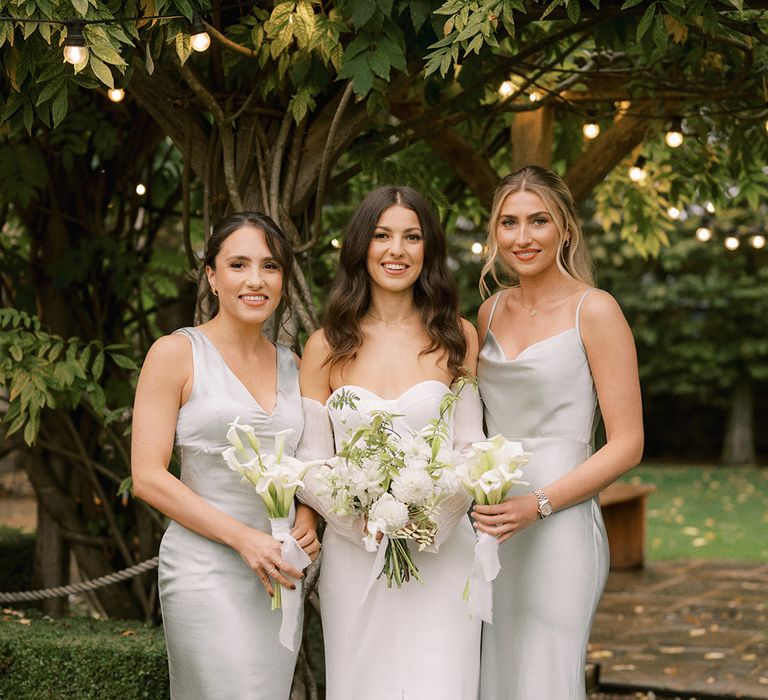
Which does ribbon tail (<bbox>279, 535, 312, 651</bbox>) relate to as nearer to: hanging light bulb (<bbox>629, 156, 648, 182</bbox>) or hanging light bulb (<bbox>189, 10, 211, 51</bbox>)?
hanging light bulb (<bbox>189, 10, 211, 51</bbox>)

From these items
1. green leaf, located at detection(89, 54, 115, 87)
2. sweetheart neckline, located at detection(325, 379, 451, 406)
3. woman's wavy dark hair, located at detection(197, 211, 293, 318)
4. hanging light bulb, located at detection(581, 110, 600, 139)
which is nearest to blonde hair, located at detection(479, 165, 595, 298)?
sweetheart neckline, located at detection(325, 379, 451, 406)

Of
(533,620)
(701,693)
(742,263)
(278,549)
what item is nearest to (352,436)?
(278,549)

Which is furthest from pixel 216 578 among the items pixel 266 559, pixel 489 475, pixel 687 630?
pixel 687 630

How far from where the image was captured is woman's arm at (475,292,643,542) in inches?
135

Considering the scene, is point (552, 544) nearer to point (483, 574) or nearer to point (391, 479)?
point (483, 574)

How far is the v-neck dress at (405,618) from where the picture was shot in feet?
11.2

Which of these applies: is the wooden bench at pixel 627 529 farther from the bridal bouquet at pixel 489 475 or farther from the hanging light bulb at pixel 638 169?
the bridal bouquet at pixel 489 475

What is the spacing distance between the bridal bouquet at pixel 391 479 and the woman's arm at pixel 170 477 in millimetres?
260

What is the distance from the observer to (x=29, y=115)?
3.71m

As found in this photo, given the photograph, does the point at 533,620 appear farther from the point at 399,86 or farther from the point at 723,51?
the point at 723,51

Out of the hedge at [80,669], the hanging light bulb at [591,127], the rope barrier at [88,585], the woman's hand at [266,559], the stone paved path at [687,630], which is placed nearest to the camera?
the woman's hand at [266,559]

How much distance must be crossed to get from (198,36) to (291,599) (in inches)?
68.6

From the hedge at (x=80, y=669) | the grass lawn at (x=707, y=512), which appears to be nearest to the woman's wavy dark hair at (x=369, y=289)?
the hedge at (x=80, y=669)

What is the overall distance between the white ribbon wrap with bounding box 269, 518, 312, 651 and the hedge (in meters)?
1.25
